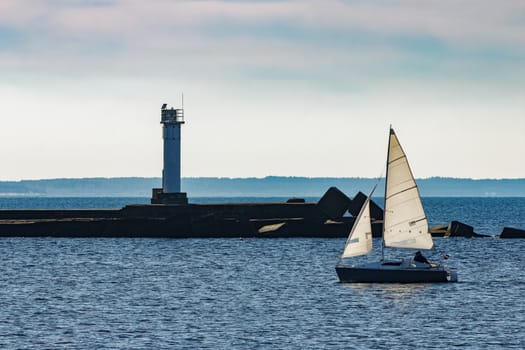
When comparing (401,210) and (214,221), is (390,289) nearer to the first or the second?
(401,210)

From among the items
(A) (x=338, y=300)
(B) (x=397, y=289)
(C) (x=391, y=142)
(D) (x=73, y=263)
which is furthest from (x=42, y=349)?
(D) (x=73, y=263)

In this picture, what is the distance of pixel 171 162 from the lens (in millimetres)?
85812

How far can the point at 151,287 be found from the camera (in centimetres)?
5194

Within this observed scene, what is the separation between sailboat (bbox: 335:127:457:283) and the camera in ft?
167

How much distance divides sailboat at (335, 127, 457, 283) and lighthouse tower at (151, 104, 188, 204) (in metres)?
35.6

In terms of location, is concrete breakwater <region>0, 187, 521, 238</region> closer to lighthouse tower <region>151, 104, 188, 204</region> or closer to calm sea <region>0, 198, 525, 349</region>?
lighthouse tower <region>151, 104, 188, 204</region>

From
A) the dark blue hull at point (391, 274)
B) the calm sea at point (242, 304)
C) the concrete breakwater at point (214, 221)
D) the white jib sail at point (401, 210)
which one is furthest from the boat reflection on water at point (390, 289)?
the concrete breakwater at point (214, 221)

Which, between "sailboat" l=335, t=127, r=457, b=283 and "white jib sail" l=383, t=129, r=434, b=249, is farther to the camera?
"white jib sail" l=383, t=129, r=434, b=249

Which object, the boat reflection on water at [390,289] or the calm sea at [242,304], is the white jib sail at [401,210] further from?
the calm sea at [242,304]

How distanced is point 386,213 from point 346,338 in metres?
16.5

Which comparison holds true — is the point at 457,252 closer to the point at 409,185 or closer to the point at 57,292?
the point at 409,185

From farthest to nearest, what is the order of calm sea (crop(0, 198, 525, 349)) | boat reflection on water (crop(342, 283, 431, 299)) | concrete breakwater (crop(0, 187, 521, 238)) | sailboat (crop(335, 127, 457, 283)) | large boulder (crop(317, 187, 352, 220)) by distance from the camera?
concrete breakwater (crop(0, 187, 521, 238)), large boulder (crop(317, 187, 352, 220)), sailboat (crop(335, 127, 457, 283)), boat reflection on water (crop(342, 283, 431, 299)), calm sea (crop(0, 198, 525, 349))

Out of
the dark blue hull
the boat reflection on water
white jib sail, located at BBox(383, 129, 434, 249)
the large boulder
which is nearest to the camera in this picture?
the boat reflection on water

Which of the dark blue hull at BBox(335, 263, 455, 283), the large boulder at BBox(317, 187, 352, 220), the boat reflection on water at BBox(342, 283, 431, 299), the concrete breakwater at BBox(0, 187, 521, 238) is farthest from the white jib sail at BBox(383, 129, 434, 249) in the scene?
the large boulder at BBox(317, 187, 352, 220)
